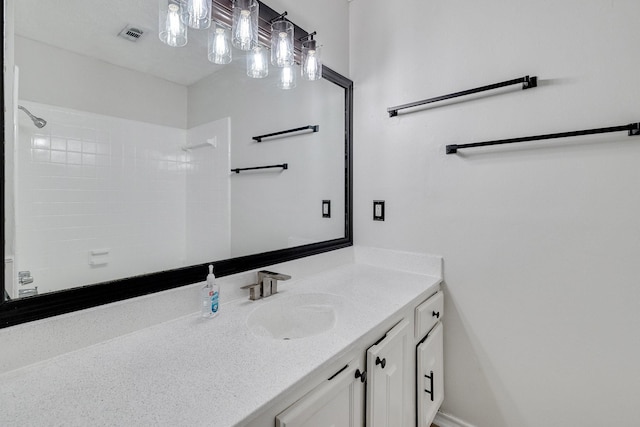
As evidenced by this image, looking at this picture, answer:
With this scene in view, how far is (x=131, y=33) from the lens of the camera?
1.01 m

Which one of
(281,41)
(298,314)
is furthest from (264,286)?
(281,41)

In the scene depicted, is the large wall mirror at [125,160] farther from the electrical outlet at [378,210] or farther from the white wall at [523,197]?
the white wall at [523,197]

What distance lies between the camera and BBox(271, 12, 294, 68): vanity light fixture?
1.34 metres

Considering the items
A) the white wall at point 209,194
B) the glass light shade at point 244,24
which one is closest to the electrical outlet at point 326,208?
the white wall at point 209,194

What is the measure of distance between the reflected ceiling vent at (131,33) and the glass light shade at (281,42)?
0.57m

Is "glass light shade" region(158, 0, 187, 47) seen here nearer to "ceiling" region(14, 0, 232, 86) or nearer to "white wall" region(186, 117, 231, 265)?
"ceiling" region(14, 0, 232, 86)

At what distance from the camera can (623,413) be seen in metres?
1.12

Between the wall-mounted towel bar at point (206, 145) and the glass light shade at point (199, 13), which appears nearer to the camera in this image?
the glass light shade at point (199, 13)

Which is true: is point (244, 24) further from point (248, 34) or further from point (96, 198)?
point (96, 198)

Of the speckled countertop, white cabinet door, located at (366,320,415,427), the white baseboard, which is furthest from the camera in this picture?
the white baseboard

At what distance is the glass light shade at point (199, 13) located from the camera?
1040 mm

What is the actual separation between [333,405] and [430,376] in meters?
0.77

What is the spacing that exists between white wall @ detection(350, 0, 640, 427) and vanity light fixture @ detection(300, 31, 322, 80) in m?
0.44

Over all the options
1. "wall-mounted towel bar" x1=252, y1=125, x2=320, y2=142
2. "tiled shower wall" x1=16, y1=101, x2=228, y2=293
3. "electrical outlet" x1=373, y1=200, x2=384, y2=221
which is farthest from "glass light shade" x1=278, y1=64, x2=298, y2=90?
"electrical outlet" x1=373, y1=200, x2=384, y2=221
